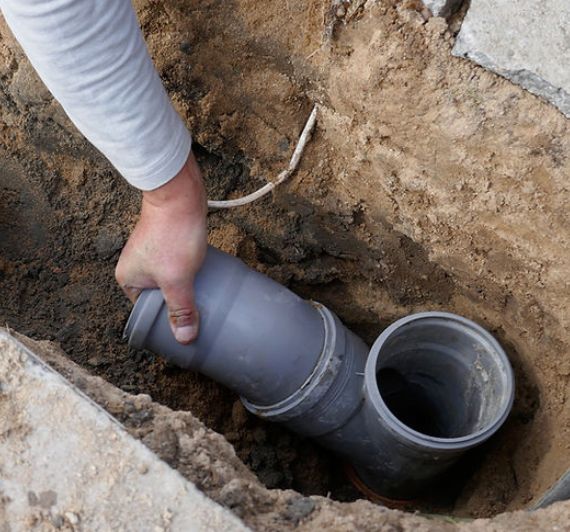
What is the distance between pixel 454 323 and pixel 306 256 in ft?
1.72

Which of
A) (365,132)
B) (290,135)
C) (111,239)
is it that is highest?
(365,132)

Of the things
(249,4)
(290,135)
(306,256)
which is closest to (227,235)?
(306,256)

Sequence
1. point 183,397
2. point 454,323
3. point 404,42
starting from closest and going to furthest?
point 404,42
point 454,323
point 183,397

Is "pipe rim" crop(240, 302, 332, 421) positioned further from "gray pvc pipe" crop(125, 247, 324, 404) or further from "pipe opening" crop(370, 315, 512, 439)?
"pipe opening" crop(370, 315, 512, 439)

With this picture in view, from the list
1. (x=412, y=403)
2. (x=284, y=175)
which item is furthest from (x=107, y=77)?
(x=412, y=403)

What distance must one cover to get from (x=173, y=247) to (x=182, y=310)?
0.18 m

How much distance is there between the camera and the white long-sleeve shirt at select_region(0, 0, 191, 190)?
1.02 m

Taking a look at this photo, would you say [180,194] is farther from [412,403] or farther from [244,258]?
[412,403]

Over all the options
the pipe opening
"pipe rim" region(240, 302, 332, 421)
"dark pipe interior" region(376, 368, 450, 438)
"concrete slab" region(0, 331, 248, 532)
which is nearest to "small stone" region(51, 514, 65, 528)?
"concrete slab" region(0, 331, 248, 532)

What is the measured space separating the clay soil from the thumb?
401mm

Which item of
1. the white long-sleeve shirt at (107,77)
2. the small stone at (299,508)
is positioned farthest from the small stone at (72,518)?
the white long-sleeve shirt at (107,77)

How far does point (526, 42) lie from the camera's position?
4.17 feet

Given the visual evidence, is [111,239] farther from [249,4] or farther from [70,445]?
[70,445]

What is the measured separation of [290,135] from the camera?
1.83 metres
